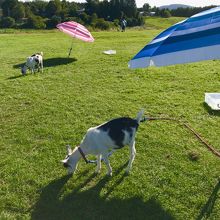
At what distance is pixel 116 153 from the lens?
7961 mm

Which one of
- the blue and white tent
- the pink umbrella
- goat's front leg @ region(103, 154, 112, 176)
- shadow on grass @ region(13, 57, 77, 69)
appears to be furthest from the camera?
the pink umbrella

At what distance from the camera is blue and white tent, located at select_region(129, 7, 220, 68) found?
5.59 m

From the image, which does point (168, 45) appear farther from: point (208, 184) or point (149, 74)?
point (149, 74)

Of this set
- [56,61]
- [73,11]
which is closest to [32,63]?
[56,61]

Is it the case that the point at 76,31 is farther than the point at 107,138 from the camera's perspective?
Yes

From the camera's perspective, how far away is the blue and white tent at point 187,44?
5586 mm

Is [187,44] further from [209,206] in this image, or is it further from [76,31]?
[76,31]

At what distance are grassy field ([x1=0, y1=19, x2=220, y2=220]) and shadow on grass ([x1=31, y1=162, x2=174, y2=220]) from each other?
0.06 feet

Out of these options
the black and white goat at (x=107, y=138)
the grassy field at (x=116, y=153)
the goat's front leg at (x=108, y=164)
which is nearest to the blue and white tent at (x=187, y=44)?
the black and white goat at (x=107, y=138)

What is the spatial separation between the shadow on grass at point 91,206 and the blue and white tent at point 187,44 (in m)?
2.56

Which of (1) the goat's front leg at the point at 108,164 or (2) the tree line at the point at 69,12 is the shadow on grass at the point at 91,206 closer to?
(1) the goat's front leg at the point at 108,164

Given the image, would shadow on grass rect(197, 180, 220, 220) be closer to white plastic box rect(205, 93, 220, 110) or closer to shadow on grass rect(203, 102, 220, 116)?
shadow on grass rect(203, 102, 220, 116)

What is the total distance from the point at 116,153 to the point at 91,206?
6.32 feet

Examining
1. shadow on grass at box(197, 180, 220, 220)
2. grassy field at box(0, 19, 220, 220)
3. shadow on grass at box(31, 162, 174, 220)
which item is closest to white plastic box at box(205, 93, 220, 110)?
grassy field at box(0, 19, 220, 220)
